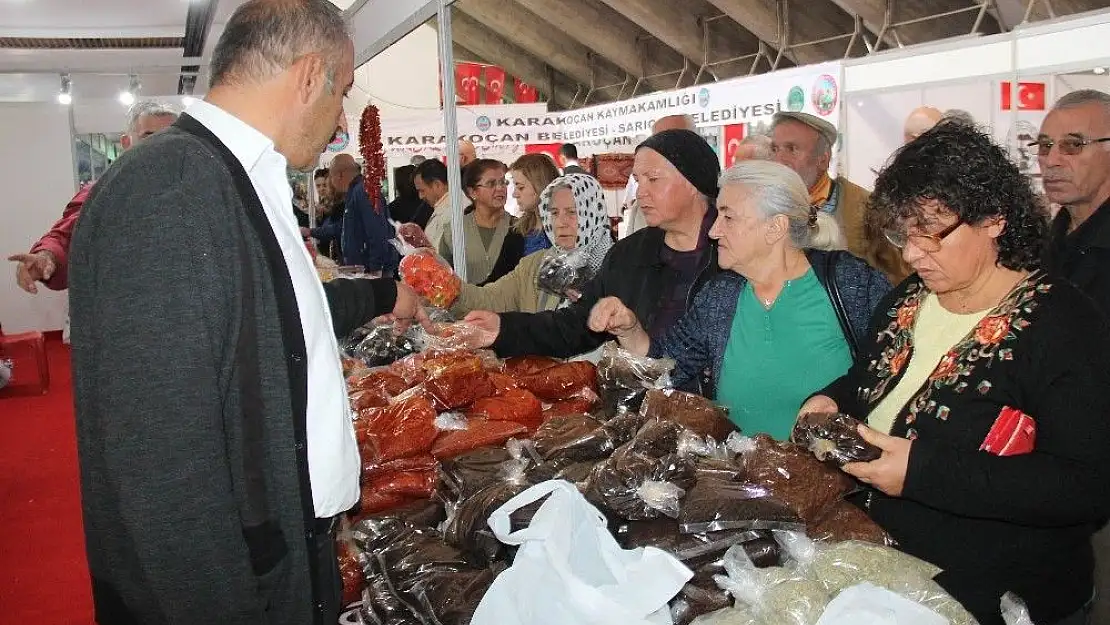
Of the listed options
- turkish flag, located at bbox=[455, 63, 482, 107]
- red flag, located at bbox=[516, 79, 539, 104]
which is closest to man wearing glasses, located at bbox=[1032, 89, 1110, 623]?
red flag, located at bbox=[516, 79, 539, 104]

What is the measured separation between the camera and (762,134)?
158 inches

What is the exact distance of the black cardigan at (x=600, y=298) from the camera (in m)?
2.60

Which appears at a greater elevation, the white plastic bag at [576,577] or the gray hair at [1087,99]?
the gray hair at [1087,99]

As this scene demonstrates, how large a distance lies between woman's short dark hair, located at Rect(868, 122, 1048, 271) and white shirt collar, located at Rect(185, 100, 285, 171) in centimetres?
111

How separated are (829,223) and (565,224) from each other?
1.07m

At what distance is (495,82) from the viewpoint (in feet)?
38.0

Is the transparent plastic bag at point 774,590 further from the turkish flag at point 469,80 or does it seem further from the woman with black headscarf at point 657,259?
the turkish flag at point 469,80

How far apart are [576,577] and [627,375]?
87cm

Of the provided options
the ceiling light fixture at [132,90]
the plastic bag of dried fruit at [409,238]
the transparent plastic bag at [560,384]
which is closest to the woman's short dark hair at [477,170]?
the plastic bag of dried fruit at [409,238]

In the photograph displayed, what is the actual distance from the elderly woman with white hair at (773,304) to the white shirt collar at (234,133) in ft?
4.03

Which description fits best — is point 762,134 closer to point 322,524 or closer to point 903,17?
point 322,524

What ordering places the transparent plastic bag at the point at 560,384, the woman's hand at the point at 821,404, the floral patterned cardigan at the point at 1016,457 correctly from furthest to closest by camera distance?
the transparent plastic bag at the point at 560,384 → the woman's hand at the point at 821,404 → the floral patterned cardigan at the point at 1016,457

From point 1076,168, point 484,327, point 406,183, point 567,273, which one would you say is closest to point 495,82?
point 406,183

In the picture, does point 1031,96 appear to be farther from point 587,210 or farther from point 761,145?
point 587,210
